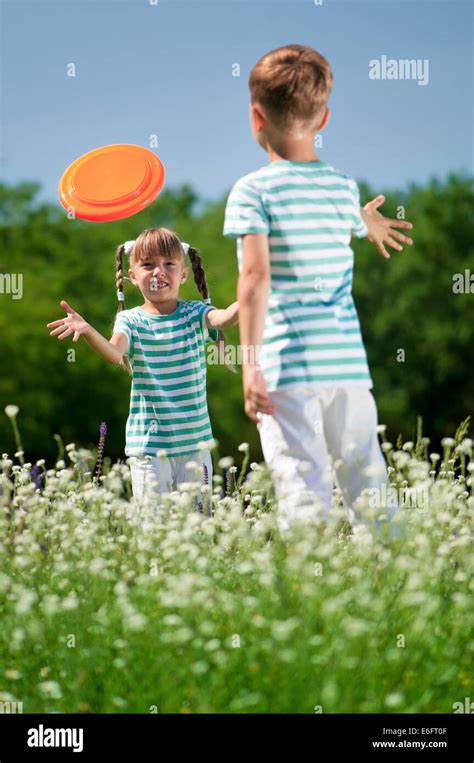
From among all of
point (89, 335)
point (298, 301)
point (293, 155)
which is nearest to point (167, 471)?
point (89, 335)

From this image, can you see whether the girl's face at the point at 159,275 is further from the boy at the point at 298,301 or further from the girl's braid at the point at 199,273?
the boy at the point at 298,301

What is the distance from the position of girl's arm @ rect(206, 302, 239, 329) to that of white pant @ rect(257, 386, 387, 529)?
102 cm

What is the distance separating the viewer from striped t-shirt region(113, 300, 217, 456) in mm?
5867

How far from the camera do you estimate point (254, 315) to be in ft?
14.3

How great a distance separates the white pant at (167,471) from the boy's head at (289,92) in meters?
1.96

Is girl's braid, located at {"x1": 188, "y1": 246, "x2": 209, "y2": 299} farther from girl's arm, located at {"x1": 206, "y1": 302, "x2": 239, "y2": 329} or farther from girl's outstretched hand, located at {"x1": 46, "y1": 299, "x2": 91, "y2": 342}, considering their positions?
girl's outstretched hand, located at {"x1": 46, "y1": 299, "x2": 91, "y2": 342}

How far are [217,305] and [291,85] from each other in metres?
24.0

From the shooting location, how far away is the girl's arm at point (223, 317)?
18.1ft

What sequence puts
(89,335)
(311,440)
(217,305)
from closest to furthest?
(311,440)
(89,335)
(217,305)

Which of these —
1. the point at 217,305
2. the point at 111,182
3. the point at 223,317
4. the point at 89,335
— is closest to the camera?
the point at 89,335

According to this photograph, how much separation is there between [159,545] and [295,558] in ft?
3.82

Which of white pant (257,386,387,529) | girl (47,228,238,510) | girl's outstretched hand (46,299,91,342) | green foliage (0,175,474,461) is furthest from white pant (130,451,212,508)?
green foliage (0,175,474,461)

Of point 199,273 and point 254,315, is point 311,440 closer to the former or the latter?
point 254,315
